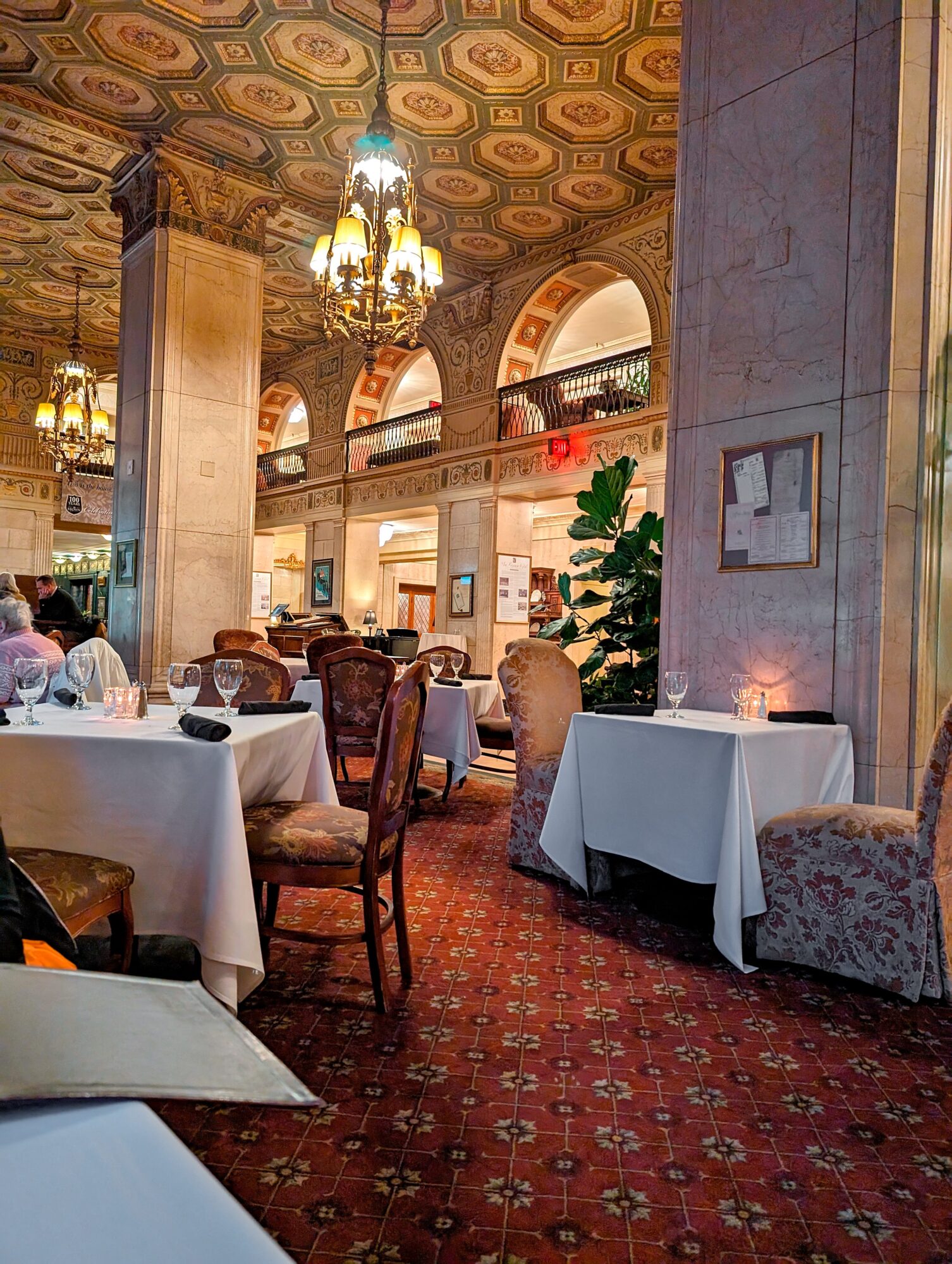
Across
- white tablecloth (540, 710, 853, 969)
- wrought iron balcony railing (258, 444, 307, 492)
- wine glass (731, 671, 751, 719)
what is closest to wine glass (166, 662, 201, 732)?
white tablecloth (540, 710, 853, 969)

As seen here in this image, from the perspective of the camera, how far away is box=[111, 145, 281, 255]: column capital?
8.16 metres

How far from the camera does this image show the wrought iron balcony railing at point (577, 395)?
1030 centimetres

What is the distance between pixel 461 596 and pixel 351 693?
710 cm

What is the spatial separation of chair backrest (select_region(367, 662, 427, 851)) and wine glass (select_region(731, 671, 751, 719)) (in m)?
1.55

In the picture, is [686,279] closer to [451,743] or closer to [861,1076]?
[451,743]

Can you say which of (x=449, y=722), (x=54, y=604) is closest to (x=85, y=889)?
(x=449, y=722)

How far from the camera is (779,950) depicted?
2.76m

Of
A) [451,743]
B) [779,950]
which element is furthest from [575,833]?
[451,743]

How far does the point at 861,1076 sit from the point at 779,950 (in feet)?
2.34

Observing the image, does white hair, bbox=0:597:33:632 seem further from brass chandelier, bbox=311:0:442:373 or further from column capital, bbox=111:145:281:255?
column capital, bbox=111:145:281:255


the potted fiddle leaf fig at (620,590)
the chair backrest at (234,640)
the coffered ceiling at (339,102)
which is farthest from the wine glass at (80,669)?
the coffered ceiling at (339,102)

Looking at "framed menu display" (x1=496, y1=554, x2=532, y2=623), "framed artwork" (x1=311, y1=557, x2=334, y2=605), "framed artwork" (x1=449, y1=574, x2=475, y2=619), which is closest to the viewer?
"framed menu display" (x1=496, y1=554, x2=532, y2=623)

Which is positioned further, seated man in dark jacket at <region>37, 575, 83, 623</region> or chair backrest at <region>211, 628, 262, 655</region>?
seated man in dark jacket at <region>37, 575, 83, 623</region>

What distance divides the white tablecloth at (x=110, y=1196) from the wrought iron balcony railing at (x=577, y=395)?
9969 mm
